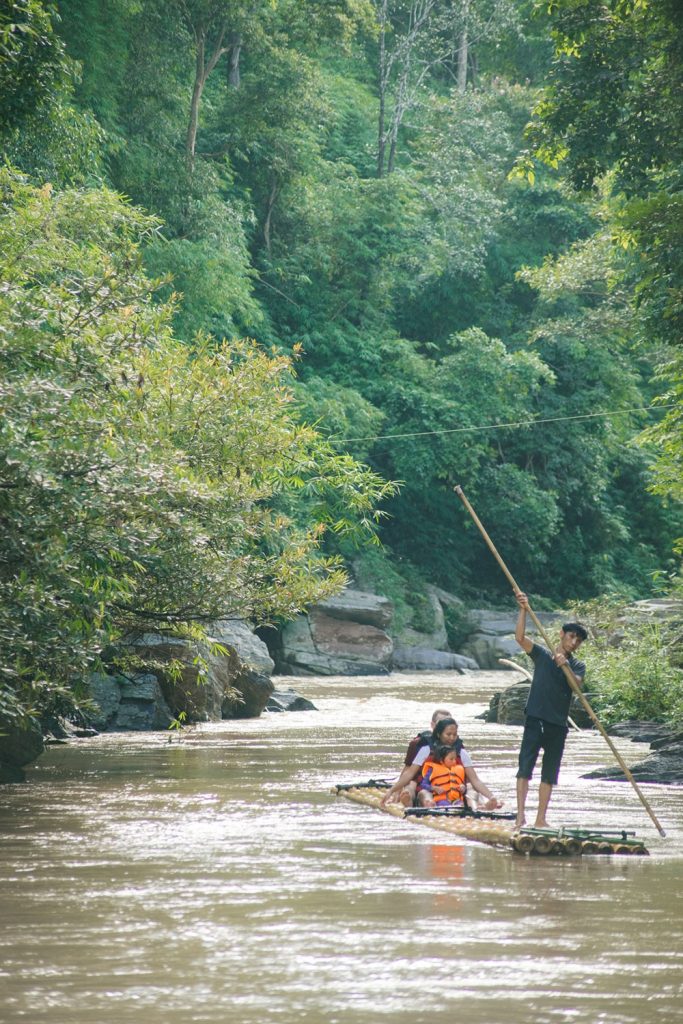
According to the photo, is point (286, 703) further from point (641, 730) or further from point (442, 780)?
point (442, 780)

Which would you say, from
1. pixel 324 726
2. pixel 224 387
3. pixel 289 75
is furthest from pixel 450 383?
pixel 224 387

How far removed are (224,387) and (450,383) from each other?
28.2m

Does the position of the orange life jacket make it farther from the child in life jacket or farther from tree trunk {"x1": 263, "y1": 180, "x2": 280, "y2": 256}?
tree trunk {"x1": 263, "y1": 180, "x2": 280, "y2": 256}

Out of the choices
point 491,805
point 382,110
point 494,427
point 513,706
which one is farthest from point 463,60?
point 491,805

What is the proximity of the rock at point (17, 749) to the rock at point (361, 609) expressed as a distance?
23139mm

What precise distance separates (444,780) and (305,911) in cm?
468

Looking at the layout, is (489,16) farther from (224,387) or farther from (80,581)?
(80,581)

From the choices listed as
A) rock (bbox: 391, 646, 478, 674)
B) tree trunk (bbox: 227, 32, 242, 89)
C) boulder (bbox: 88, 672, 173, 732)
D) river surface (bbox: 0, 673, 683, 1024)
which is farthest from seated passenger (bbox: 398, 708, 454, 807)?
tree trunk (bbox: 227, 32, 242, 89)

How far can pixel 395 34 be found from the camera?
53.9 metres

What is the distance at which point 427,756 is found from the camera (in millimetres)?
12305

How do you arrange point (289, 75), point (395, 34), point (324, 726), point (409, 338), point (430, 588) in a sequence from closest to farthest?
point (324, 726)
point (289, 75)
point (430, 588)
point (409, 338)
point (395, 34)

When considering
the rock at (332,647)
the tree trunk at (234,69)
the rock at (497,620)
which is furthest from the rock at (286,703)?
the tree trunk at (234,69)

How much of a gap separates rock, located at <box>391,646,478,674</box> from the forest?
10.1ft

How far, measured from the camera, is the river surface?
5879 mm
